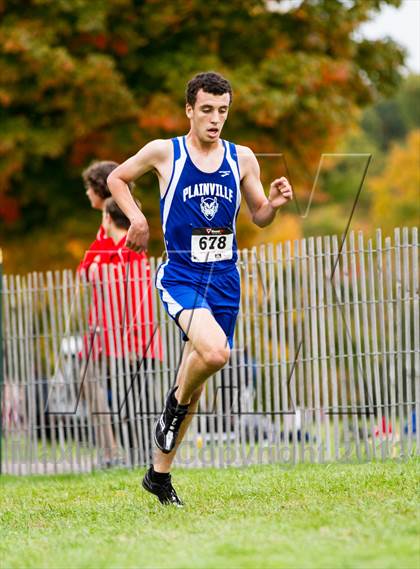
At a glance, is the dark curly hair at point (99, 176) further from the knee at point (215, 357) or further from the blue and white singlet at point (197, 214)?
the knee at point (215, 357)

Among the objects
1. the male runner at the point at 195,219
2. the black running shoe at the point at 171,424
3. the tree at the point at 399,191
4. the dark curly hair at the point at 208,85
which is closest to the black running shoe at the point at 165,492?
the male runner at the point at 195,219

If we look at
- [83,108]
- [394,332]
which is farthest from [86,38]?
[394,332]

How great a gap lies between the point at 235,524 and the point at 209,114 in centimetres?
219

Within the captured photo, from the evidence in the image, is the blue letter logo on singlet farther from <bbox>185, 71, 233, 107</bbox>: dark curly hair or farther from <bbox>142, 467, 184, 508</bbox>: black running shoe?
<bbox>142, 467, 184, 508</bbox>: black running shoe

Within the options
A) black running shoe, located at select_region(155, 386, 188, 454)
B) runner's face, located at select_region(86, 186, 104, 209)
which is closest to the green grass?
black running shoe, located at select_region(155, 386, 188, 454)

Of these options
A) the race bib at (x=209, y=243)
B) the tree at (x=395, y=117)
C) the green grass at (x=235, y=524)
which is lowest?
the green grass at (x=235, y=524)

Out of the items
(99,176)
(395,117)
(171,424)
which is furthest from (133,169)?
(395,117)

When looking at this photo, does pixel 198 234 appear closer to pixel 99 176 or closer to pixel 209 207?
pixel 209 207

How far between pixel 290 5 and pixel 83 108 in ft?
12.4

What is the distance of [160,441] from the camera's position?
22.6 ft

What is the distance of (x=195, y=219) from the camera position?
6719mm

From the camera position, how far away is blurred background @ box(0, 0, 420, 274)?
57.8 ft

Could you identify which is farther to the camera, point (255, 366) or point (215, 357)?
point (255, 366)

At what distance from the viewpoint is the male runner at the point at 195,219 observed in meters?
6.69
